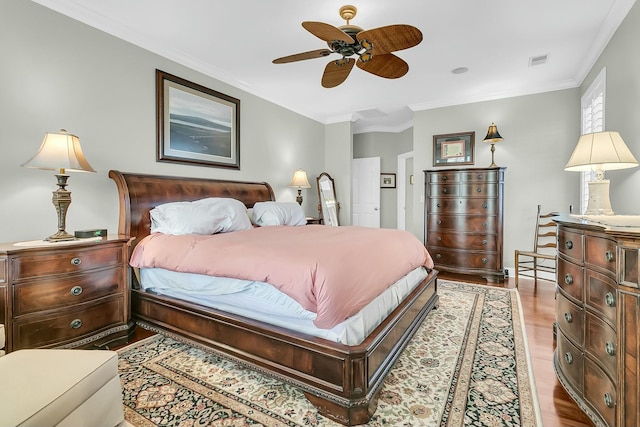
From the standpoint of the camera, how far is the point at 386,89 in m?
4.48

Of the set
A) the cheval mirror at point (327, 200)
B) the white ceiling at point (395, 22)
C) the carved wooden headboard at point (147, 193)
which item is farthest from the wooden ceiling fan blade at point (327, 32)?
the cheval mirror at point (327, 200)

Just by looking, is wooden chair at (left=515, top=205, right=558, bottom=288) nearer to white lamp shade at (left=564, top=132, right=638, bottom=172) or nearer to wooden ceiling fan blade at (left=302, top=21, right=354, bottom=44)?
white lamp shade at (left=564, top=132, right=638, bottom=172)

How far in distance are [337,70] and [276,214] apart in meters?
1.77

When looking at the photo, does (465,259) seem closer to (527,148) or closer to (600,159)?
(527,148)

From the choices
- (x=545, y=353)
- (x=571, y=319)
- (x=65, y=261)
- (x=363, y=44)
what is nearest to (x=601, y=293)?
(x=571, y=319)

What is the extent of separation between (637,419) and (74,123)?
13.2 feet

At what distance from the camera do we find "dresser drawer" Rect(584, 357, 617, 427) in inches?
52.1

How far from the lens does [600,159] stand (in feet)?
6.24

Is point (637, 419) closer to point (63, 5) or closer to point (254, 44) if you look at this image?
point (254, 44)

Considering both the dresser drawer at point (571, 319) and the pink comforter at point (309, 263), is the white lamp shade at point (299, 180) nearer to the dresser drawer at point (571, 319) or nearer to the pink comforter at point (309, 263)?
the pink comforter at point (309, 263)

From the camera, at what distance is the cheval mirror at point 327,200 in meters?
5.73

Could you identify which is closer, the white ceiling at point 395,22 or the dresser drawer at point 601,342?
the dresser drawer at point 601,342

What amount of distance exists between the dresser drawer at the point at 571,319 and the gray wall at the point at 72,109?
3.63 metres

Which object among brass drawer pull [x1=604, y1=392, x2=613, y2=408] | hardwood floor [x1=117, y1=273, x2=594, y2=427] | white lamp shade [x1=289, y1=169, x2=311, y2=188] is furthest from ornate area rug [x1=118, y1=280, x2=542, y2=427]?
white lamp shade [x1=289, y1=169, x2=311, y2=188]
